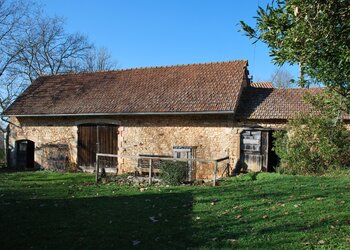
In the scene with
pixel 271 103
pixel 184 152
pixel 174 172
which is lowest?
pixel 174 172

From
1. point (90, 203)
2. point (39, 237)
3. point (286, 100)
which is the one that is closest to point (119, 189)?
point (90, 203)

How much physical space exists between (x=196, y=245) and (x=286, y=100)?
11.2m

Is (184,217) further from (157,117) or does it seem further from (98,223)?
(157,117)

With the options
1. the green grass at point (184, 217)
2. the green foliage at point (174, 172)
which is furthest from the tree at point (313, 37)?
the green foliage at point (174, 172)

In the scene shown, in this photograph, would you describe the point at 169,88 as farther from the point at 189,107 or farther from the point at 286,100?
the point at 286,100

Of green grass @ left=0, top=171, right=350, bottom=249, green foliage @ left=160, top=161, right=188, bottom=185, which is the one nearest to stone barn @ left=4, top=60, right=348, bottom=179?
green foliage @ left=160, top=161, right=188, bottom=185

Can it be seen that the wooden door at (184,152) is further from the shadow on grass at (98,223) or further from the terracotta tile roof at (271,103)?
the shadow on grass at (98,223)

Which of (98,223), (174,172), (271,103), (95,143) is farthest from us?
(95,143)

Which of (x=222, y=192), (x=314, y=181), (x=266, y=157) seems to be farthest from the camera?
(x=266, y=157)

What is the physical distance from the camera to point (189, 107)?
1505 cm

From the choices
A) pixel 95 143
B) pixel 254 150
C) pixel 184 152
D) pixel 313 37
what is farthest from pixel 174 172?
pixel 313 37

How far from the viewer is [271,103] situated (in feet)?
50.1

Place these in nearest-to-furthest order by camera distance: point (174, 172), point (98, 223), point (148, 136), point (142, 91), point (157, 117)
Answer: point (98, 223)
point (174, 172)
point (157, 117)
point (148, 136)
point (142, 91)

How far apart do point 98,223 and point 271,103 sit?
10274 millimetres
